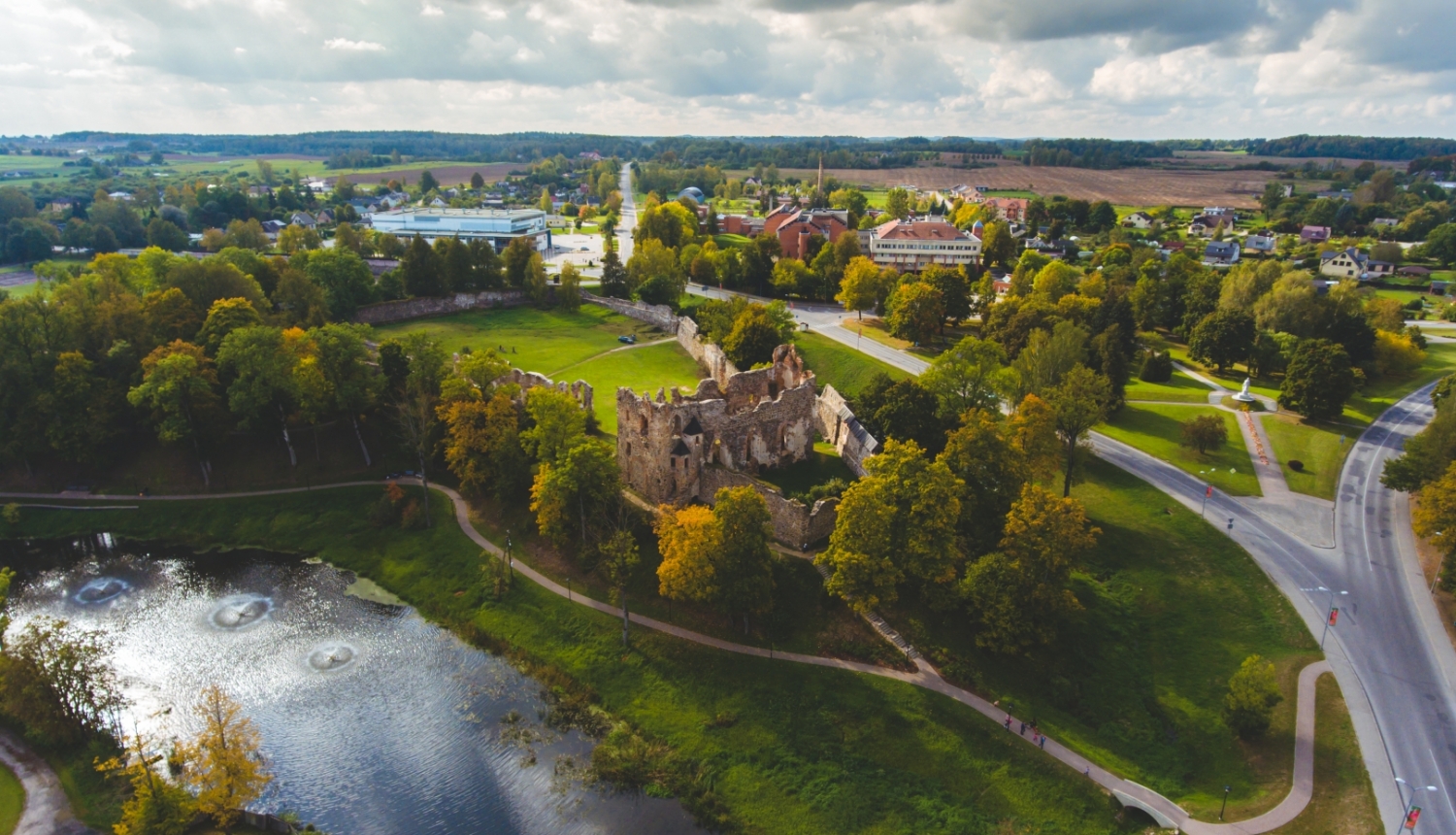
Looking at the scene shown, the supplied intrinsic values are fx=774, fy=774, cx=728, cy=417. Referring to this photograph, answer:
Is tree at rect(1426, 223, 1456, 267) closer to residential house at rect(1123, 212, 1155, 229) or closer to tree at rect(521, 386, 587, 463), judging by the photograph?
residential house at rect(1123, 212, 1155, 229)

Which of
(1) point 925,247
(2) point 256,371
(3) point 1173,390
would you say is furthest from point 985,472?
(1) point 925,247

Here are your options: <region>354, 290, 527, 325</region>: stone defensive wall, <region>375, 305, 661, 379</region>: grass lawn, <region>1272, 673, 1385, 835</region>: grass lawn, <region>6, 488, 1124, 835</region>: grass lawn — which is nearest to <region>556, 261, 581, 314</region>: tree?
<region>375, 305, 661, 379</region>: grass lawn

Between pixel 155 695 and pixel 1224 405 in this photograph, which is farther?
pixel 1224 405

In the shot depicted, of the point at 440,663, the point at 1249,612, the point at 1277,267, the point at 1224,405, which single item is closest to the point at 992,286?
the point at 1277,267

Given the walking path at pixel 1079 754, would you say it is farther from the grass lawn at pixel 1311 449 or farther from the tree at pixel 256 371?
the tree at pixel 256 371

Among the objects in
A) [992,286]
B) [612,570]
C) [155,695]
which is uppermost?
[992,286]

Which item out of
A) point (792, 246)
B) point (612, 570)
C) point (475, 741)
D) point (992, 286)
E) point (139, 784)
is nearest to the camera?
point (139, 784)

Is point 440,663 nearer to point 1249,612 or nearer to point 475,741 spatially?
point 475,741
